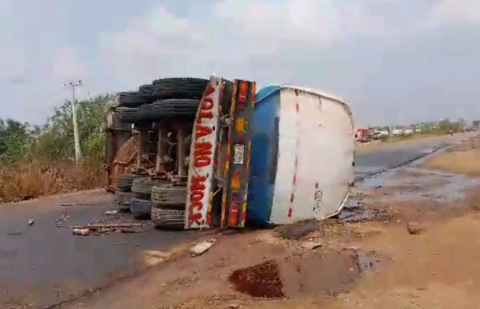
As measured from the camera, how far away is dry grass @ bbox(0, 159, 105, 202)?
13.2 metres

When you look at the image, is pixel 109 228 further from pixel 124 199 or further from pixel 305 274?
pixel 305 274

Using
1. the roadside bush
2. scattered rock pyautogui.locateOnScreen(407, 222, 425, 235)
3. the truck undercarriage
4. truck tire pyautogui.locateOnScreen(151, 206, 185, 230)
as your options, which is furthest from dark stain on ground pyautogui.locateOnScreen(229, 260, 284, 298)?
the roadside bush

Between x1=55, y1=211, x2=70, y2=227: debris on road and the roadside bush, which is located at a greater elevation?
the roadside bush

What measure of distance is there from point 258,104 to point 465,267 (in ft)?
10.8

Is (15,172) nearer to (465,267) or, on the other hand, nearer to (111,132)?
(111,132)

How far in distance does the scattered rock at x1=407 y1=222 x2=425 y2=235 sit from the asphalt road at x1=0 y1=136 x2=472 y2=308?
8.98 feet

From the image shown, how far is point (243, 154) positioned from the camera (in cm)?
755

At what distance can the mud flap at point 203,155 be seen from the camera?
295 inches

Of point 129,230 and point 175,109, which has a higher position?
point 175,109

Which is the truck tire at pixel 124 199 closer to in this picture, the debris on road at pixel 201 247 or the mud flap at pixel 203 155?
the mud flap at pixel 203 155

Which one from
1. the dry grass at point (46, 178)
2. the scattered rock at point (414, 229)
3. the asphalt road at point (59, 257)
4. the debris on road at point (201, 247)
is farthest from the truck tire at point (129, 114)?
the dry grass at point (46, 178)

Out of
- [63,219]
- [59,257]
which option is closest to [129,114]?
[63,219]

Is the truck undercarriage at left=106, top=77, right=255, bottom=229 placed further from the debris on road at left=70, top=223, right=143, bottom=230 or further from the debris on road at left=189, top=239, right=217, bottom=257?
the debris on road at left=189, top=239, right=217, bottom=257

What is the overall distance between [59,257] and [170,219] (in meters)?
1.63
